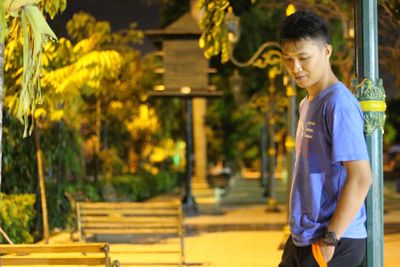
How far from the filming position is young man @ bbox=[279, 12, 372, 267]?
3.64m

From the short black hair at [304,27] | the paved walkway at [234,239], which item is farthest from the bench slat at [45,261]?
the paved walkway at [234,239]

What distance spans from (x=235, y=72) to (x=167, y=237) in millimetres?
13785

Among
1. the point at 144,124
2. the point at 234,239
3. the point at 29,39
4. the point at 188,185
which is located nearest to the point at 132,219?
the point at 234,239

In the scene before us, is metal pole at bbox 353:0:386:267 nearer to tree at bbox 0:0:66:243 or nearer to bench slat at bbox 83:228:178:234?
tree at bbox 0:0:66:243

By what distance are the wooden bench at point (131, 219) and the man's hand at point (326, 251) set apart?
23.7 feet

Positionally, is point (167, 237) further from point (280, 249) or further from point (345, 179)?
point (345, 179)

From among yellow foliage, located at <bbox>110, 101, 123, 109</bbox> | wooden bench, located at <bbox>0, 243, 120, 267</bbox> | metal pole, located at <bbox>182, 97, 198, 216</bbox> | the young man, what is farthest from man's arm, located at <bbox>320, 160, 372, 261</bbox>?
yellow foliage, located at <bbox>110, 101, 123, 109</bbox>

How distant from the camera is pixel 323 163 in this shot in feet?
12.4

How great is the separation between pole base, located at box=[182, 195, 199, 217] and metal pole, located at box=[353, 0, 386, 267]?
15.6 m

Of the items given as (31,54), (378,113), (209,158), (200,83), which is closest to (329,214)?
(378,113)

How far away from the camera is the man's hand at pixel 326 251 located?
3671mm

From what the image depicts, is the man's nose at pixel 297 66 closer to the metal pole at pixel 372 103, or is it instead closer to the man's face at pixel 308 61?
the man's face at pixel 308 61

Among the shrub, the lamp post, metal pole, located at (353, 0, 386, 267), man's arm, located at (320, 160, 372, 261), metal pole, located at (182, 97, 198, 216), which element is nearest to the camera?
man's arm, located at (320, 160, 372, 261)

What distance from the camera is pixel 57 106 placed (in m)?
13.9
